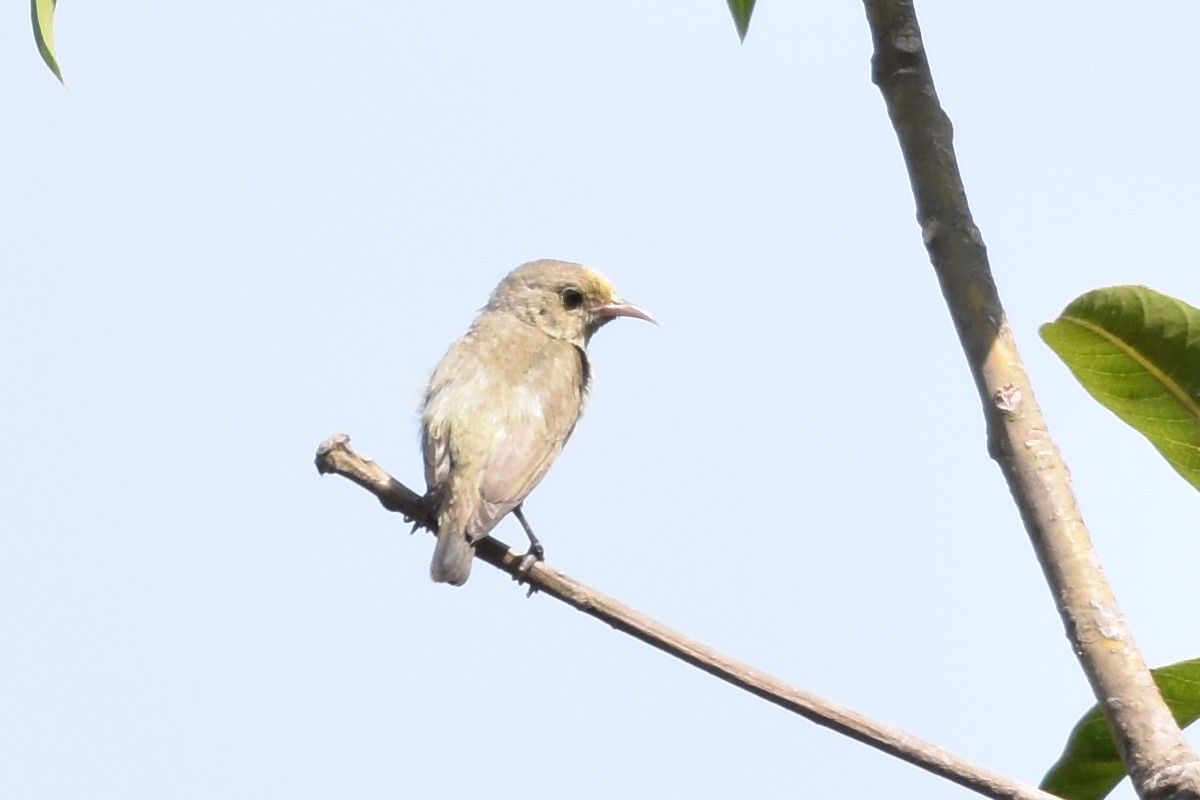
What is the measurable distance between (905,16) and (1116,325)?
2.49 ft

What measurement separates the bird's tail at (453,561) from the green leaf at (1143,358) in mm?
2783

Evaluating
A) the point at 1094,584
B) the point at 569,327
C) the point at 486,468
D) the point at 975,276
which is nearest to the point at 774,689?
the point at 1094,584

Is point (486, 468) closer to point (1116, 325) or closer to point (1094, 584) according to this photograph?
point (1116, 325)

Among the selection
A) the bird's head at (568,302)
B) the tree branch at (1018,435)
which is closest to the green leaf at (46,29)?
the tree branch at (1018,435)

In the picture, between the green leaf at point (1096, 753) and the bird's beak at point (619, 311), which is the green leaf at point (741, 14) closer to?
the green leaf at point (1096, 753)

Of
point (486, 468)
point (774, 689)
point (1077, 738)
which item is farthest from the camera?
point (486, 468)

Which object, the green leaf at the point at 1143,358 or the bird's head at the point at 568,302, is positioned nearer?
the green leaf at the point at 1143,358

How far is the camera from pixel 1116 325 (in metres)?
2.64

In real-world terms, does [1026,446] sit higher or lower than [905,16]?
lower

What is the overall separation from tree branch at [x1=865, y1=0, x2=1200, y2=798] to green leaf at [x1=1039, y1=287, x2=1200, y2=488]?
639 millimetres

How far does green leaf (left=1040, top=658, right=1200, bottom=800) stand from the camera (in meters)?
2.73

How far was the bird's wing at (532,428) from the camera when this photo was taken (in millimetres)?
5559

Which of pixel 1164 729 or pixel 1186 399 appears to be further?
pixel 1186 399

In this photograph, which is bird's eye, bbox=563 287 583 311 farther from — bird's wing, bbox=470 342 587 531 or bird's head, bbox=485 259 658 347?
bird's wing, bbox=470 342 587 531
